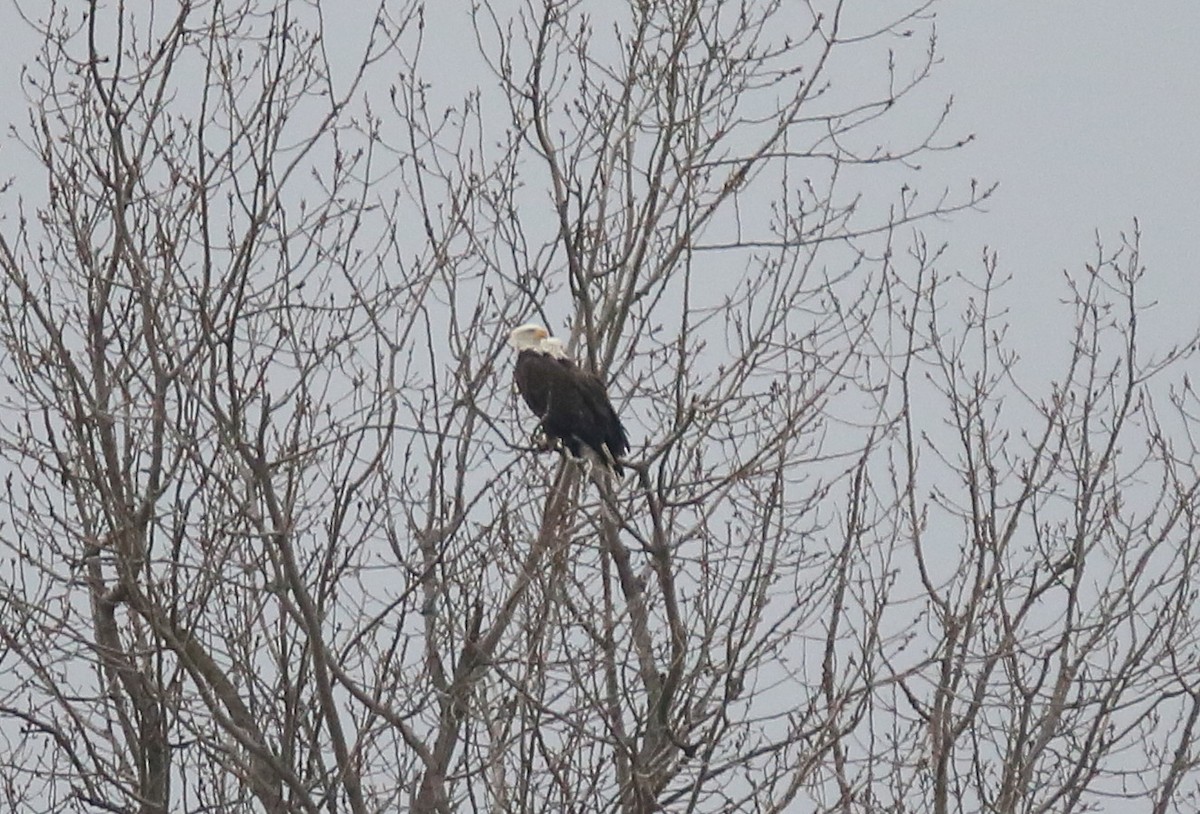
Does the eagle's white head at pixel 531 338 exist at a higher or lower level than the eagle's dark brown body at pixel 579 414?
higher

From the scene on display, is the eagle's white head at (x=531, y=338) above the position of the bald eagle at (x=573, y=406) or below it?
above

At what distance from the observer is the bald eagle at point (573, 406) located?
6969 millimetres

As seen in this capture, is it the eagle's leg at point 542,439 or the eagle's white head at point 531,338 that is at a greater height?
the eagle's white head at point 531,338

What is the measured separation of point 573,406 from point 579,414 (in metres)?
0.07

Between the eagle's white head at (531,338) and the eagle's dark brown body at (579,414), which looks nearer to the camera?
the eagle's dark brown body at (579,414)

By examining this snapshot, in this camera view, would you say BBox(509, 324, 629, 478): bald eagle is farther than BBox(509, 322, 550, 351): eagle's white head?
No

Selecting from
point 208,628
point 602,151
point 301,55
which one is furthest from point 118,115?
point 602,151

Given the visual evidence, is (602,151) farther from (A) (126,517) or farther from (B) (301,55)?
(A) (126,517)

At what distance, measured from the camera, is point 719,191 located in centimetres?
680

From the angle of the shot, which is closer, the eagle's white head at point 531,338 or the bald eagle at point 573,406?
the bald eagle at point 573,406

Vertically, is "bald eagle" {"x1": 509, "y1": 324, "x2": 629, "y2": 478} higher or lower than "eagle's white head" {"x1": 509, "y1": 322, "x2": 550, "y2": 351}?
lower

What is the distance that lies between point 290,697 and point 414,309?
1.29m

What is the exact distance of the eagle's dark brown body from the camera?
698cm

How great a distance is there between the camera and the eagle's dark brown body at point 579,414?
22.9ft
